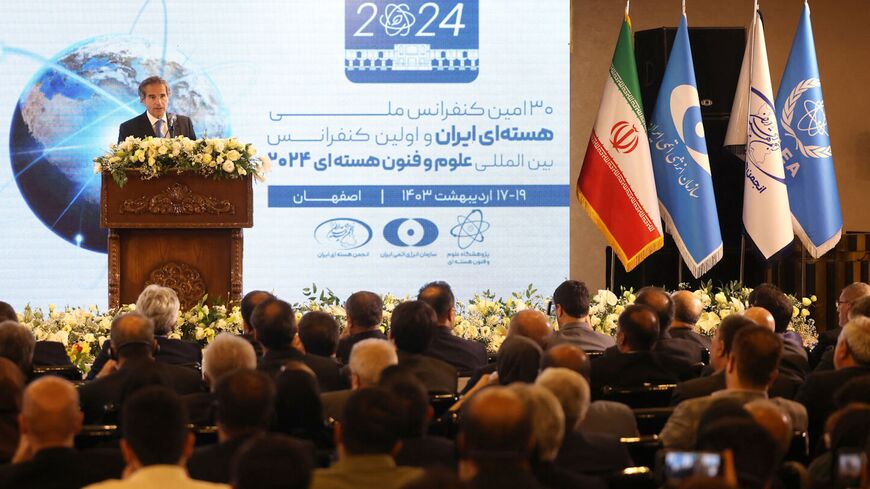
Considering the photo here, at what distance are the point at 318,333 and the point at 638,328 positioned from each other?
128cm

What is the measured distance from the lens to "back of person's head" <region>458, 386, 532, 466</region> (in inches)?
106

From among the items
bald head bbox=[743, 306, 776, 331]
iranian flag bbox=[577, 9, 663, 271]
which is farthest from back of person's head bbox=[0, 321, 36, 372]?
iranian flag bbox=[577, 9, 663, 271]

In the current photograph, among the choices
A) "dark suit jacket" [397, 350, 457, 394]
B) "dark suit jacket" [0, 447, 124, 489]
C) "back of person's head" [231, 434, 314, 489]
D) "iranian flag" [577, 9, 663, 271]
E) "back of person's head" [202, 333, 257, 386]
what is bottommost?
"dark suit jacket" [0, 447, 124, 489]

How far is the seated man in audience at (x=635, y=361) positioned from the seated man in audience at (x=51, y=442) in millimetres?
2313

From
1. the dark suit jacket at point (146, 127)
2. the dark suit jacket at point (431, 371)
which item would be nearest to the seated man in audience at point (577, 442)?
the dark suit jacket at point (431, 371)

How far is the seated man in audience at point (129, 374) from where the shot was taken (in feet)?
14.0

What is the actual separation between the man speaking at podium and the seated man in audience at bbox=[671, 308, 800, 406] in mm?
4408

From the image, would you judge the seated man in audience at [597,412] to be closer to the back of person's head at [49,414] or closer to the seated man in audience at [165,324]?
the back of person's head at [49,414]

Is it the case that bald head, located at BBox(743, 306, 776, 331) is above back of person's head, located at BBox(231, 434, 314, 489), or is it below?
above

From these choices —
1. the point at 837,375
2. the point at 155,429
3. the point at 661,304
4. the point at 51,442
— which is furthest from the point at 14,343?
the point at 837,375

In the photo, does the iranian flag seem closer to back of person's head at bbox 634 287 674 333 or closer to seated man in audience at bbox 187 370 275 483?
back of person's head at bbox 634 287 674 333

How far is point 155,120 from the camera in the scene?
8000mm

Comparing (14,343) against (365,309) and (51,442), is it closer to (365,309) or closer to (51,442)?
(51,442)

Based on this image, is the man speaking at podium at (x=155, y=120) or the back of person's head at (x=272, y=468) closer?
the back of person's head at (x=272, y=468)
